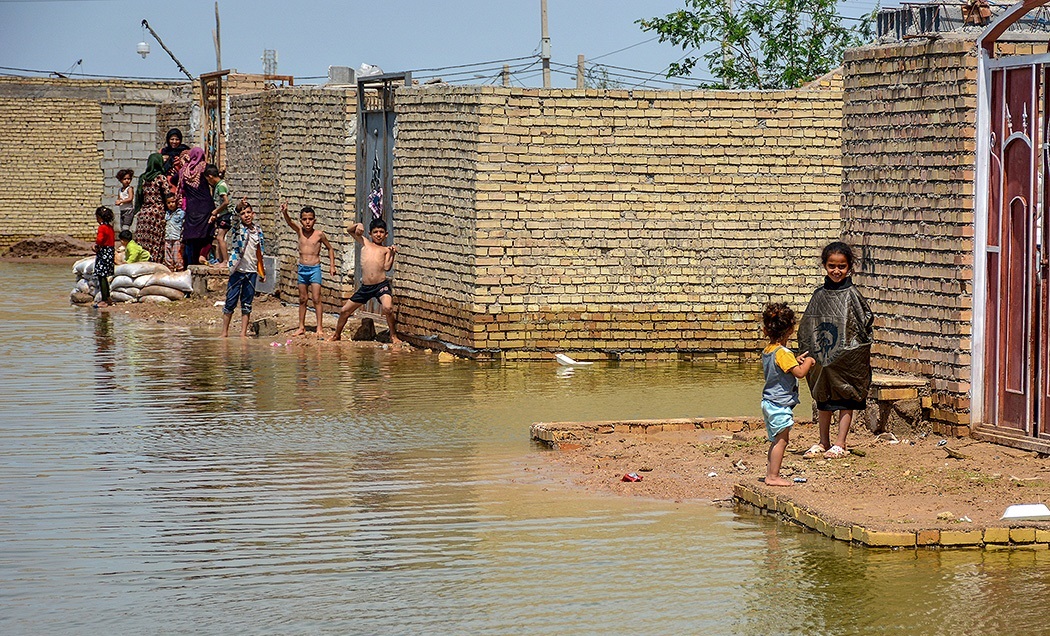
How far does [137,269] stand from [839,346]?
43.7 feet

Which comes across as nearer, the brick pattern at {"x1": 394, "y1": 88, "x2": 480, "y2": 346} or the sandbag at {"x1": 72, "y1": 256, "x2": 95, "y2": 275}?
the brick pattern at {"x1": 394, "y1": 88, "x2": 480, "y2": 346}

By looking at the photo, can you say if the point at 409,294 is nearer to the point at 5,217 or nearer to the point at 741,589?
the point at 741,589

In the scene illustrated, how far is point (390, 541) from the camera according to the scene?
295 inches

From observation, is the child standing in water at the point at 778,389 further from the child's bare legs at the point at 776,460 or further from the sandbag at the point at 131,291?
the sandbag at the point at 131,291

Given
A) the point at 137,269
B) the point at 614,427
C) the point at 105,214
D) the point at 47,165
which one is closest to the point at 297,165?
the point at 105,214

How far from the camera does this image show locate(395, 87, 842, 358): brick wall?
591 inches

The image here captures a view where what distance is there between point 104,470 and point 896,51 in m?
5.40

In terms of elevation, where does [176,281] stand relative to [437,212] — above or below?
below

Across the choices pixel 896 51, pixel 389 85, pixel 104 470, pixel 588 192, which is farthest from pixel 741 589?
pixel 389 85

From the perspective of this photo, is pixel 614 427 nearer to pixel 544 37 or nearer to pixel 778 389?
pixel 778 389

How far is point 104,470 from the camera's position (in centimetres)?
935

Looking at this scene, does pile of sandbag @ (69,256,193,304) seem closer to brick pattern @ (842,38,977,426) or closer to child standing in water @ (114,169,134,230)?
child standing in water @ (114,169,134,230)

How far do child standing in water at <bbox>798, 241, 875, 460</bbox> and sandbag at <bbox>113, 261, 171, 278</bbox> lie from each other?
1308 cm

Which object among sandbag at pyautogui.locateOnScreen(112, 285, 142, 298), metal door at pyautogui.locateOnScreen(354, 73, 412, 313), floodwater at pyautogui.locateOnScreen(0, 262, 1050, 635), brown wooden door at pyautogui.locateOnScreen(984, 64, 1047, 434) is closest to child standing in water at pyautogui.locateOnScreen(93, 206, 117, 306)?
sandbag at pyautogui.locateOnScreen(112, 285, 142, 298)
